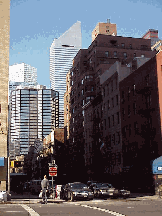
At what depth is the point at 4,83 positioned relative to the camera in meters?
39.2

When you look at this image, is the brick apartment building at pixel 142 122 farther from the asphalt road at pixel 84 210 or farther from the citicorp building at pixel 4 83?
the asphalt road at pixel 84 210

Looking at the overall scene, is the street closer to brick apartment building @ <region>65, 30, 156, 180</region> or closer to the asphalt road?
the asphalt road

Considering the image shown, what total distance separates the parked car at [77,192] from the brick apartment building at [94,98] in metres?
28.9

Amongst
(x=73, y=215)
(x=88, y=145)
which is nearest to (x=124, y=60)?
(x=88, y=145)

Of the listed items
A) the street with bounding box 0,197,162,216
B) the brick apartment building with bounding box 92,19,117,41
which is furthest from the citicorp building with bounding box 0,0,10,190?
the brick apartment building with bounding box 92,19,117,41

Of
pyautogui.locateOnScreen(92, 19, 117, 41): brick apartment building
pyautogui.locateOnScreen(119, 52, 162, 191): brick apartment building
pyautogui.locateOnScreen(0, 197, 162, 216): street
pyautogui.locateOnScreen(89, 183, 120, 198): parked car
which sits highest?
pyautogui.locateOnScreen(92, 19, 117, 41): brick apartment building

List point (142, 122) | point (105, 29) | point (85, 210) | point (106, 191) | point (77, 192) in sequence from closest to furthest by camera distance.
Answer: point (85, 210) < point (77, 192) < point (106, 191) < point (142, 122) < point (105, 29)

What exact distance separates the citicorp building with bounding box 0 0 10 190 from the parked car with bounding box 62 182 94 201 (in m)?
7.63

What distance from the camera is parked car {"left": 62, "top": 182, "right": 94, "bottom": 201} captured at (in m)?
30.5

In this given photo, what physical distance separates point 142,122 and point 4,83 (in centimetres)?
2251

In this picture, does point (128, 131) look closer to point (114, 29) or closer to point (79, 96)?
point (79, 96)

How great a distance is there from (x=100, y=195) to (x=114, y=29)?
98533 mm

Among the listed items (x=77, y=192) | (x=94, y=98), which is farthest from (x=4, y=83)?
(x=94, y=98)

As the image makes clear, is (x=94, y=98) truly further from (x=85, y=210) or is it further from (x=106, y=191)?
(x=85, y=210)
